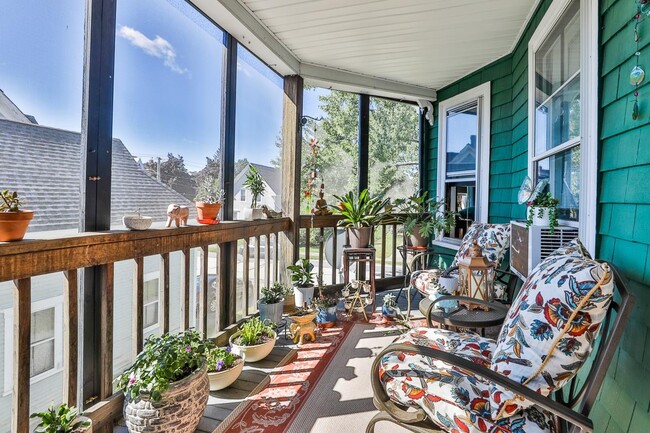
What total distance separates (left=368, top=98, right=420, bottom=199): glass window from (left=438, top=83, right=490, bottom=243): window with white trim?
387mm

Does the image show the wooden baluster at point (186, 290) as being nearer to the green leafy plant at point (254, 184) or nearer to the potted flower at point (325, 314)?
the green leafy plant at point (254, 184)

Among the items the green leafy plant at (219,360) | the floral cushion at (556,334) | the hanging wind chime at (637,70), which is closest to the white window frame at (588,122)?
the hanging wind chime at (637,70)

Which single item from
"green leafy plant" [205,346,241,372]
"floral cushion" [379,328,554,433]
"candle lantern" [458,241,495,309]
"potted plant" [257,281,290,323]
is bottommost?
"green leafy plant" [205,346,241,372]

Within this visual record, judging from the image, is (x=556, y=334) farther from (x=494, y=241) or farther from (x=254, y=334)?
(x=494, y=241)

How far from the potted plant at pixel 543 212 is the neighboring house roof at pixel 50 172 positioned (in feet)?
7.75

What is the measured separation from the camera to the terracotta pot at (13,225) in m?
1.23

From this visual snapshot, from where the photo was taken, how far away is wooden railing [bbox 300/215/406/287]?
388 centimetres

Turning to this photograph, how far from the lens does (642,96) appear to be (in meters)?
1.30

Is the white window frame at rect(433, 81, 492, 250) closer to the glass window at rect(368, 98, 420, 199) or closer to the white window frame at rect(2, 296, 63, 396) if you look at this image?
the glass window at rect(368, 98, 420, 199)

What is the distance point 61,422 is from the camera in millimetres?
1278

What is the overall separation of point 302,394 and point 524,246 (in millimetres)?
1682

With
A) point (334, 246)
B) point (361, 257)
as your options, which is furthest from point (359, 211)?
point (334, 246)

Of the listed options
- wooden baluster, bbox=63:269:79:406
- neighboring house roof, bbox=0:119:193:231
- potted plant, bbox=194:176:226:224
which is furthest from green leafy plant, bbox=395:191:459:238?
wooden baluster, bbox=63:269:79:406

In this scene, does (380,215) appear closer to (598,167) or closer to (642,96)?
(598,167)
